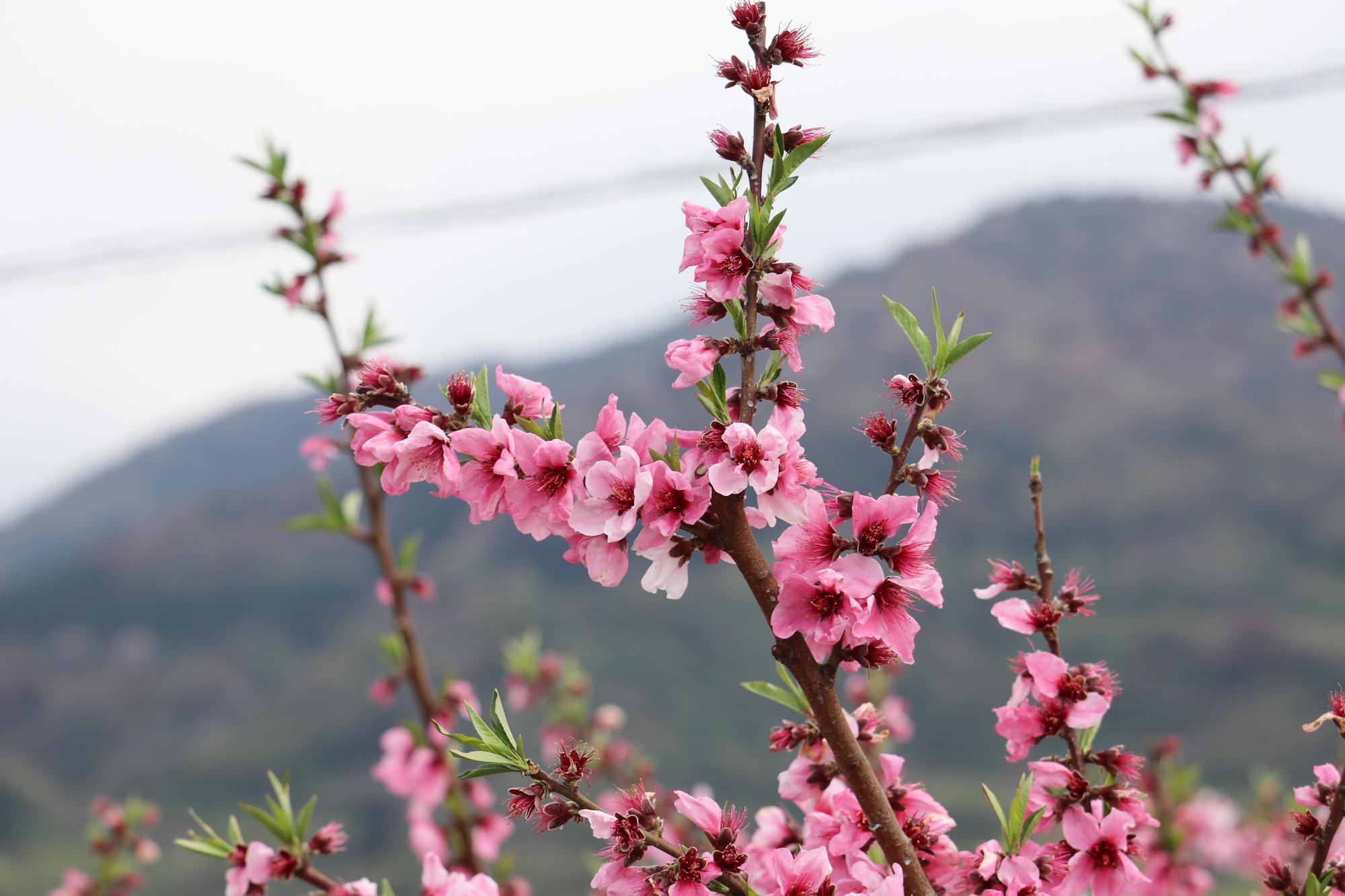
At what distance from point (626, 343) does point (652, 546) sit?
17.8 m

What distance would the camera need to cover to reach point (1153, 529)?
17.3 metres

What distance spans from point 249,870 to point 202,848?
0.23 feet

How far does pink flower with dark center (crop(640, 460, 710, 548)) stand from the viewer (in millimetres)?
999

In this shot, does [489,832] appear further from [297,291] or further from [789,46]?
[789,46]

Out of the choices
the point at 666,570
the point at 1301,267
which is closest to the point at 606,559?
the point at 666,570

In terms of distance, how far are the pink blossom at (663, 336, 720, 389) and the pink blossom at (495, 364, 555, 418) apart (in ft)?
0.57

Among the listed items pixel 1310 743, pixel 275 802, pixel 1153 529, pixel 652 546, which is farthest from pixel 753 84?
pixel 1153 529

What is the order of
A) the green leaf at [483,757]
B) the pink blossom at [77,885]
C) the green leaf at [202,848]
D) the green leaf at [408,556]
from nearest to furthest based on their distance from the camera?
the green leaf at [483,757]
the green leaf at [202,848]
the green leaf at [408,556]
the pink blossom at [77,885]

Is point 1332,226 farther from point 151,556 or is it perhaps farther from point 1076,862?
point 151,556

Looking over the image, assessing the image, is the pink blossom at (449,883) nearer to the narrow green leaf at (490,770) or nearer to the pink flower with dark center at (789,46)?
the narrow green leaf at (490,770)

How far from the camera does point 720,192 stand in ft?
3.78

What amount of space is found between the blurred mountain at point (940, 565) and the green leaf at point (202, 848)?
21.2 feet

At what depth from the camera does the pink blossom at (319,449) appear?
244 cm

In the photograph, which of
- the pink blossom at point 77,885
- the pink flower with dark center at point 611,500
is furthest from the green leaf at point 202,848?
the pink blossom at point 77,885
